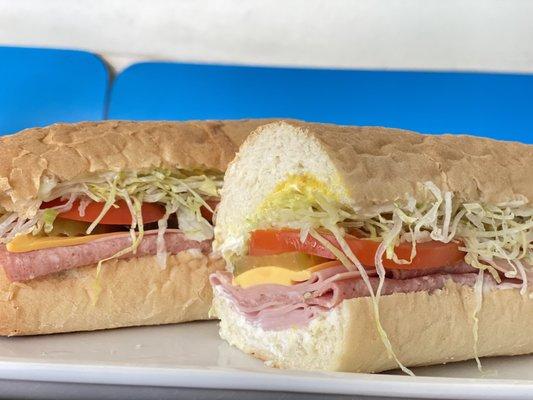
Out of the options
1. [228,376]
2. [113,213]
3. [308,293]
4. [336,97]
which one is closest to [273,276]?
[308,293]

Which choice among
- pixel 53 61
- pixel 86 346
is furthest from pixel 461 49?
pixel 86 346

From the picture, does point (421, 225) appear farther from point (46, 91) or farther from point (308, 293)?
point (46, 91)

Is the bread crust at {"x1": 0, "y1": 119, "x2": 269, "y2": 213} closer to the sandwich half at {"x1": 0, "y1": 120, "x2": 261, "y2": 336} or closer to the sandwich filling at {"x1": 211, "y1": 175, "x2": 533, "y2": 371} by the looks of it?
the sandwich half at {"x1": 0, "y1": 120, "x2": 261, "y2": 336}

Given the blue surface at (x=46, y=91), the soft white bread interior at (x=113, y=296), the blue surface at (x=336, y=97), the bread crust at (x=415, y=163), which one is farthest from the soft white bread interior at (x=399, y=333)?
the blue surface at (x=46, y=91)

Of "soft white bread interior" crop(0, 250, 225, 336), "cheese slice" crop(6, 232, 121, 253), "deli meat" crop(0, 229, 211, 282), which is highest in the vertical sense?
"cheese slice" crop(6, 232, 121, 253)

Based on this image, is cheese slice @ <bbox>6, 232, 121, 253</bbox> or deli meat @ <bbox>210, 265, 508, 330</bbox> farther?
cheese slice @ <bbox>6, 232, 121, 253</bbox>

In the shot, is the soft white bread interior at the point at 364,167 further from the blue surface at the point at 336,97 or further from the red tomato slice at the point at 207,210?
the blue surface at the point at 336,97

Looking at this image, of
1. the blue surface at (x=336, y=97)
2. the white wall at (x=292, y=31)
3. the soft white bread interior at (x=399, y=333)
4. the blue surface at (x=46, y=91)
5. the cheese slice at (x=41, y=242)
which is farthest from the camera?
the white wall at (x=292, y=31)

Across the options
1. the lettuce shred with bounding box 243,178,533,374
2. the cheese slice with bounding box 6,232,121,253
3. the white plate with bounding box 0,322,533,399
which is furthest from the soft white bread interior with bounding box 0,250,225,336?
the lettuce shred with bounding box 243,178,533,374
